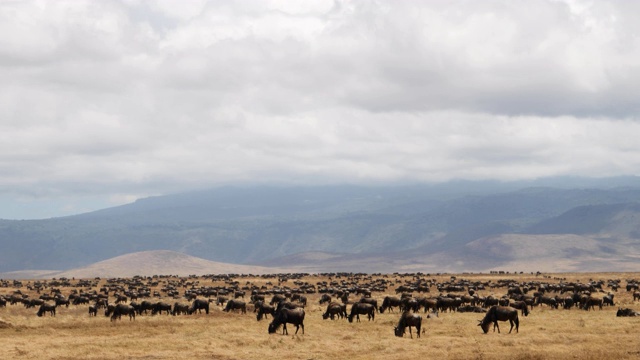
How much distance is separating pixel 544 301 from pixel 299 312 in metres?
29.8

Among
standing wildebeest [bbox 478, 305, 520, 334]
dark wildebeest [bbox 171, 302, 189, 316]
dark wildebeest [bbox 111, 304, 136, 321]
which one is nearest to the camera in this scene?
standing wildebeest [bbox 478, 305, 520, 334]

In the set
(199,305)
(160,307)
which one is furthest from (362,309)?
(160,307)

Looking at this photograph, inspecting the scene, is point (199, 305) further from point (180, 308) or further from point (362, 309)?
point (362, 309)

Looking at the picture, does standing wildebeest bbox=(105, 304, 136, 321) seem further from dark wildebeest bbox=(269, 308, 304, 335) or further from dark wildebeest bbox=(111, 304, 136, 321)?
dark wildebeest bbox=(269, 308, 304, 335)

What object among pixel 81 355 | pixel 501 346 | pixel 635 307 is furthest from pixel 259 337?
pixel 635 307

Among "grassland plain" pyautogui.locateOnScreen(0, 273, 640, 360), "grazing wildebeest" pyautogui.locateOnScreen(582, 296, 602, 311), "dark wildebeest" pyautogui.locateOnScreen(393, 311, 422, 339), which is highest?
"grazing wildebeest" pyautogui.locateOnScreen(582, 296, 602, 311)

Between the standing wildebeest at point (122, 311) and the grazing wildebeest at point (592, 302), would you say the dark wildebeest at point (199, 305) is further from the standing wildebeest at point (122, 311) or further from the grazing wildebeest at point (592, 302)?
the grazing wildebeest at point (592, 302)

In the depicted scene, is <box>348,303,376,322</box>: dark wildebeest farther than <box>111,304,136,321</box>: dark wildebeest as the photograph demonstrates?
No

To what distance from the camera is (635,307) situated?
6228 centimetres

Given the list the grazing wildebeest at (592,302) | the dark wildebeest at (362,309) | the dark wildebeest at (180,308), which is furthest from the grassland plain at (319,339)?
the grazing wildebeest at (592,302)

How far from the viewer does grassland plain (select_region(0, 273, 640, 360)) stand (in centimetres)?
3678

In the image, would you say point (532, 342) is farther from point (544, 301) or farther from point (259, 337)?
point (544, 301)

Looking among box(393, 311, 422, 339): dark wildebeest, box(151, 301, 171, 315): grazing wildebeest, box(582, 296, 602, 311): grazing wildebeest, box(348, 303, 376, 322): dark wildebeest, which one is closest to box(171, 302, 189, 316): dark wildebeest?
box(151, 301, 171, 315): grazing wildebeest

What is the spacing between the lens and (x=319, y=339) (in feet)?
141
